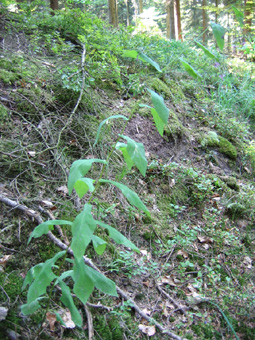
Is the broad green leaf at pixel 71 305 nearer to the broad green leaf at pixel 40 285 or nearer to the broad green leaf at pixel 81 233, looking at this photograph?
the broad green leaf at pixel 40 285

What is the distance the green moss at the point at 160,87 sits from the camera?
481 cm

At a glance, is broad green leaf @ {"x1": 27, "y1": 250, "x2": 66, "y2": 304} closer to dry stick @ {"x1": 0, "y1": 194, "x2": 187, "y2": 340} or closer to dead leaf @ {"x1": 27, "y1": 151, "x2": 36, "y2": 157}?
dry stick @ {"x1": 0, "y1": 194, "x2": 187, "y2": 340}

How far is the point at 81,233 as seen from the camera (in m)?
1.15

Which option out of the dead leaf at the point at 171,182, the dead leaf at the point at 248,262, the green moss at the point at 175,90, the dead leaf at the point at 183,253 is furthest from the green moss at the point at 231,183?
the green moss at the point at 175,90

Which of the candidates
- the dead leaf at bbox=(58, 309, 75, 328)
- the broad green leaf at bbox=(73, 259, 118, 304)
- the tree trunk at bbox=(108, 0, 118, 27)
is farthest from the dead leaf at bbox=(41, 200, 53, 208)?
the tree trunk at bbox=(108, 0, 118, 27)

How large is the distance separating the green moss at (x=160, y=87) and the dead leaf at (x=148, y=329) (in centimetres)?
377

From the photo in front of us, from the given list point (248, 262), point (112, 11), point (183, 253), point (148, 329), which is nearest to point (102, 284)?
point (148, 329)

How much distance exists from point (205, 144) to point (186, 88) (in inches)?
68.8

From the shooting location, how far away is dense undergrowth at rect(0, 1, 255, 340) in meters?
2.10

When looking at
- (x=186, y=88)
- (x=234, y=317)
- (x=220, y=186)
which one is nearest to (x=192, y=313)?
(x=234, y=317)

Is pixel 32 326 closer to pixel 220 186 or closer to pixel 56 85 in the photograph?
pixel 56 85

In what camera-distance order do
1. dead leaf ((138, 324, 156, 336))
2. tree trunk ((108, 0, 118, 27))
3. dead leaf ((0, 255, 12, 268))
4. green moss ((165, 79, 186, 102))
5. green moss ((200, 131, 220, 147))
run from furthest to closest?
tree trunk ((108, 0, 118, 27))
green moss ((165, 79, 186, 102))
green moss ((200, 131, 220, 147))
dead leaf ((138, 324, 156, 336))
dead leaf ((0, 255, 12, 268))

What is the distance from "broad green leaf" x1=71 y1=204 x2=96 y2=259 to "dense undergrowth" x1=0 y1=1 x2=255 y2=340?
15.3 inches

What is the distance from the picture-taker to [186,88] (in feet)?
19.1
